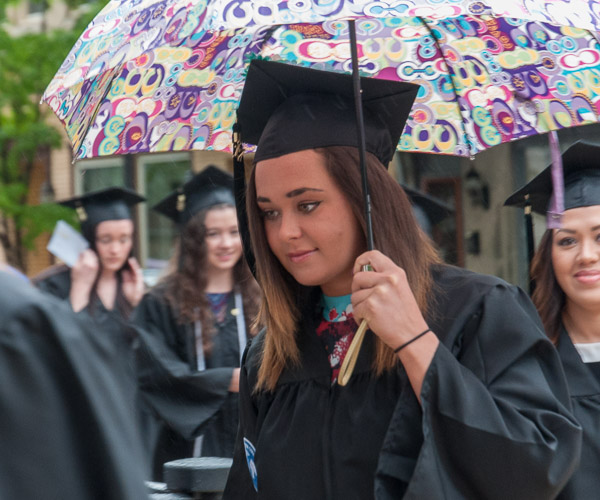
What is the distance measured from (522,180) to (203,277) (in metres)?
6.70

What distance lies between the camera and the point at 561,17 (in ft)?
7.41

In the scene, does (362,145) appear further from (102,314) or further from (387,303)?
(102,314)

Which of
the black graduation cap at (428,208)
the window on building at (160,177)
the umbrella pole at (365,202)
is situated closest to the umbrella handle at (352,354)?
the umbrella pole at (365,202)

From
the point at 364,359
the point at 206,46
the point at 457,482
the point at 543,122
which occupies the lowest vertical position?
the point at 457,482

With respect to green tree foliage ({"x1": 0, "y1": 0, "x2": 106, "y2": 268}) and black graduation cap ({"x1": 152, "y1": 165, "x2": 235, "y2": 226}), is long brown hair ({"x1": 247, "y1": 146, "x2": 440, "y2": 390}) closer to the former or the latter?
black graduation cap ({"x1": 152, "y1": 165, "x2": 235, "y2": 226})

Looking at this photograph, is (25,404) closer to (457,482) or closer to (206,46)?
(457,482)

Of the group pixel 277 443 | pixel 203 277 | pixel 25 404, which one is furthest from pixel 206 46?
pixel 203 277

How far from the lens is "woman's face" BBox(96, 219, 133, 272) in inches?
255

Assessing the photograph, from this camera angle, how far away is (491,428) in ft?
7.05

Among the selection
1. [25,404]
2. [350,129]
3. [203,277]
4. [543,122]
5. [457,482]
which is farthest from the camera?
[203,277]

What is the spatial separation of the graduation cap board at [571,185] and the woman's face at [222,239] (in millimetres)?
2010

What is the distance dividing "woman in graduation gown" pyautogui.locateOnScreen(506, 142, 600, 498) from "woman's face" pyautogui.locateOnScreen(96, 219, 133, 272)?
3.26m

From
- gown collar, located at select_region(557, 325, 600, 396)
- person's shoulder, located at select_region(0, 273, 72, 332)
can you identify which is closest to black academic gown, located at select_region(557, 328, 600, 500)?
gown collar, located at select_region(557, 325, 600, 396)

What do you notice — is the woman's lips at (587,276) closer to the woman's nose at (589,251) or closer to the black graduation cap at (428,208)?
the woman's nose at (589,251)
